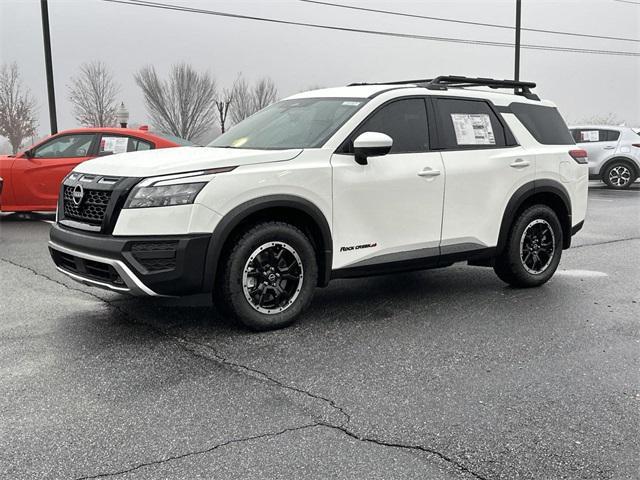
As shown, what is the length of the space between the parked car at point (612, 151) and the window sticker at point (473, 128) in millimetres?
14207

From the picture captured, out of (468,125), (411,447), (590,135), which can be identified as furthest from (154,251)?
(590,135)

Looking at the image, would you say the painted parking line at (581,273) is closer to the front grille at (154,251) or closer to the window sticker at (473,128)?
the window sticker at (473,128)

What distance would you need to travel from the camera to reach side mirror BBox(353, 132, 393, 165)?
500 cm

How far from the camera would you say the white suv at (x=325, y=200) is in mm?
4523

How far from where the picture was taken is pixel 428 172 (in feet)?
18.0

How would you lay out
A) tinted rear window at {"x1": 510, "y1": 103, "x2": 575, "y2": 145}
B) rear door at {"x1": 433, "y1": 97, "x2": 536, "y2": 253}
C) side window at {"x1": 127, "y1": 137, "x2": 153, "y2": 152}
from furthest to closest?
side window at {"x1": 127, "y1": 137, "x2": 153, "y2": 152} < tinted rear window at {"x1": 510, "y1": 103, "x2": 575, "y2": 145} < rear door at {"x1": 433, "y1": 97, "x2": 536, "y2": 253}

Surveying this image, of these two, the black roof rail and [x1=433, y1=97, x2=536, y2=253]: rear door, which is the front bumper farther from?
the black roof rail

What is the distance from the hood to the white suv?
1 cm

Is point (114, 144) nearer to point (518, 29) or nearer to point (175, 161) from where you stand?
point (175, 161)

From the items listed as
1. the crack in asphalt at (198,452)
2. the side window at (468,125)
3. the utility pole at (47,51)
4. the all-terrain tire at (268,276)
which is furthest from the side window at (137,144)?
the utility pole at (47,51)

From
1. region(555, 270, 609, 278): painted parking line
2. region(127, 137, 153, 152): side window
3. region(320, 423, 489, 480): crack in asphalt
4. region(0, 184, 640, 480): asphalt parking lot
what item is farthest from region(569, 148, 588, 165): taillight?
region(127, 137, 153, 152): side window

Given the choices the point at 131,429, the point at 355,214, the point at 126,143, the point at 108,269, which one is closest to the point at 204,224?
the point at 108,269

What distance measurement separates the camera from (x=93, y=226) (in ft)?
15.5

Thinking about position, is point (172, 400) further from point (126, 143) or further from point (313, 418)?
point (126, 143)
